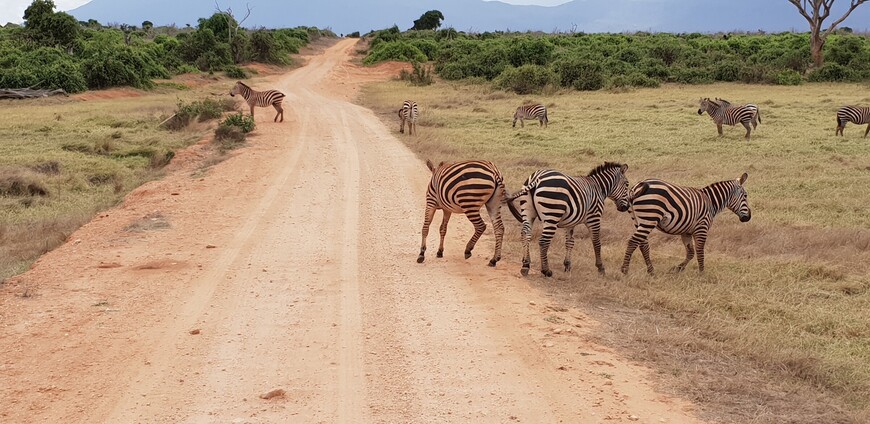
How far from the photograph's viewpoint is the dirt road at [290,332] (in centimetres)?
586

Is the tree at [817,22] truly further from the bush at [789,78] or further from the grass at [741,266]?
the grass at [741,266]

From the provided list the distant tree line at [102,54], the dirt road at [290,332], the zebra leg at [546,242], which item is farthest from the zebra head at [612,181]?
the distant tree line at [102,54]

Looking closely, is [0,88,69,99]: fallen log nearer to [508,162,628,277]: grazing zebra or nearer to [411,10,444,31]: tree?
[508,162,628,277]: grazing zebra

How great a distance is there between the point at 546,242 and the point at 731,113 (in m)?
15.7

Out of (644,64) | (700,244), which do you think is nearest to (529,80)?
(644,64)

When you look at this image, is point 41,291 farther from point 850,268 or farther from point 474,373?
point 850,268

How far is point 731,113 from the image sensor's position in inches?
899

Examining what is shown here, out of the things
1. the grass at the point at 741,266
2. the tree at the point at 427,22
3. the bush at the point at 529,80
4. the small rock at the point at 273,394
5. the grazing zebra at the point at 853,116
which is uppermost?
the tree at the point at 427,22

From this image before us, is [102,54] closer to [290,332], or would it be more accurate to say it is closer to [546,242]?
[546,242]

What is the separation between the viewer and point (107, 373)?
21.0 feet

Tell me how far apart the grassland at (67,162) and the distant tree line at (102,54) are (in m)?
5.04

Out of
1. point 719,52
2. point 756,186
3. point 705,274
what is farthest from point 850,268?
point 719,52

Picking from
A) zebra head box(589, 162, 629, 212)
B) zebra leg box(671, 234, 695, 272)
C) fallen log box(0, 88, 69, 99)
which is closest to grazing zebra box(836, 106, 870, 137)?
zebra leg box(671, 234, 695, 272)

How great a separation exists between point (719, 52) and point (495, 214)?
133ft
